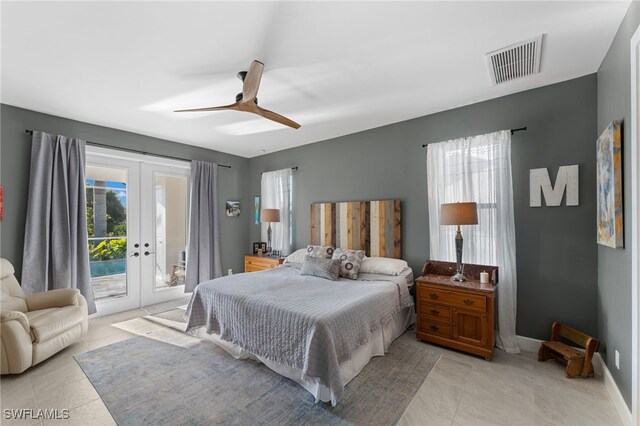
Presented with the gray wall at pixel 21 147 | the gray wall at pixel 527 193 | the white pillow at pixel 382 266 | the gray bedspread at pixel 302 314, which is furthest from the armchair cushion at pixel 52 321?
the gray wall at pixel 527 193

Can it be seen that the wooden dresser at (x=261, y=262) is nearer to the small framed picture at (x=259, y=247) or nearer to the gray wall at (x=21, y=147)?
the small framed picture at (x=259, y=247)

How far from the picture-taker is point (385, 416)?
194cm

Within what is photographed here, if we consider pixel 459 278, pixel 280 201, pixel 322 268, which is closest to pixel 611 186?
pixel 459 278

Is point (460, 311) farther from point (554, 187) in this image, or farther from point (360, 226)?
point (360, 226)

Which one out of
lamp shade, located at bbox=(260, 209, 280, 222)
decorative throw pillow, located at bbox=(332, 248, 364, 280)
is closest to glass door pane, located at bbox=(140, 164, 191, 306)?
lamp shade, located at bbox=(260, 209, 280, 222)

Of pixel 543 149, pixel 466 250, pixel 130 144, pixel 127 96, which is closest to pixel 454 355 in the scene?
pixel 466 250

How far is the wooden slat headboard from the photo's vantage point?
381 cm

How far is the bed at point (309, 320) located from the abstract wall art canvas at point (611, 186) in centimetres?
178

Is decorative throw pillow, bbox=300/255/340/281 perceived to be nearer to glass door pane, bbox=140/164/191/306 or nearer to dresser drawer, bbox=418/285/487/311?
dresser drawer, bbox=418/285/487/311

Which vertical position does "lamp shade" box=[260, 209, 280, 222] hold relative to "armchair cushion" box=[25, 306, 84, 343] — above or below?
above

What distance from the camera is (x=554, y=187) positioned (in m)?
2.74

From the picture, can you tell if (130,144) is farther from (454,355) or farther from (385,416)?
(454,355)

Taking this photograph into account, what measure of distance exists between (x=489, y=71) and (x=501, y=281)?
2091 mm

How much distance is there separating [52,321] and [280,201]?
11.1 ft
